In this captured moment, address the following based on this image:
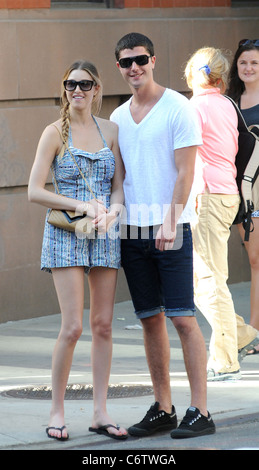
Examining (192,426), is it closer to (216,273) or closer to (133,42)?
(216,273)

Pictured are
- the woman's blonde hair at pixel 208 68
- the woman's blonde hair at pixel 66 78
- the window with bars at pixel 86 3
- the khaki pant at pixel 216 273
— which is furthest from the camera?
the window with bars at pixel 86 3

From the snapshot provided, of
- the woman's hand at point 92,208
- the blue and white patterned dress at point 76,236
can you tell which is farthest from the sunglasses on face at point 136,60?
the woman's hand at point 92,208

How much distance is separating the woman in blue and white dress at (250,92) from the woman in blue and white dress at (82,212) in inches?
85.8

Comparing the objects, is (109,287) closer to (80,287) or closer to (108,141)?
(80,287)

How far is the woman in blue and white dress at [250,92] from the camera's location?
25.7ft

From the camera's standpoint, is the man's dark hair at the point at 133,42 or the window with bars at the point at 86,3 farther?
the window with bars at the point at 86,3

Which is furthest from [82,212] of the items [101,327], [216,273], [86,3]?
[86,3]

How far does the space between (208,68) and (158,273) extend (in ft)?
5.78

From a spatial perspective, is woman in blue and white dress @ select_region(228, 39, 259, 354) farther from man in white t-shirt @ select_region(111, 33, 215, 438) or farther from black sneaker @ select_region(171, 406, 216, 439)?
black sneaker @ select_region(171, 406, 216, 439)

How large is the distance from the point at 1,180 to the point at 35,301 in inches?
46.7

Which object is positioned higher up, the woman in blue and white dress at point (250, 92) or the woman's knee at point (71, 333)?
the woman in blue and white dress at point (250, 92)

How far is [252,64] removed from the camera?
25.7 ft

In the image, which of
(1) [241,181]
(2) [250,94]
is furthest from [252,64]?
(1) [241,181]

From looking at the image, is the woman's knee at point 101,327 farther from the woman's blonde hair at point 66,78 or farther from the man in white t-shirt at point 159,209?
the woman's blonde hair at point 66,78
